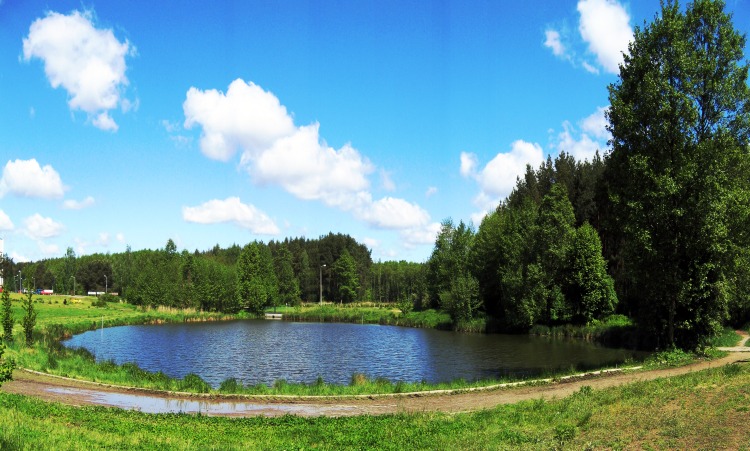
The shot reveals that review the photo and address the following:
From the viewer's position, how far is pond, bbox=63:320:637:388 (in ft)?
121

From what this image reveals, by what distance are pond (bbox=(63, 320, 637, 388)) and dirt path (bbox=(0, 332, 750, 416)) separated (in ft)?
25.4

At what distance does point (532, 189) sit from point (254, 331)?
48.2m

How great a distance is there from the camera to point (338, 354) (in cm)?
4941

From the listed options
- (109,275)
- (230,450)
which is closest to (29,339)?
(230,450)

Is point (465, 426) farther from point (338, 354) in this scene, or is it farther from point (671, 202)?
point (338, 354)

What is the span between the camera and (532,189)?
84812 millimetres

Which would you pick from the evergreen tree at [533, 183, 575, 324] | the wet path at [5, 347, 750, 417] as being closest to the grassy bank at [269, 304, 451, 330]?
the evergreen tree at [533, 183, 575, 324]

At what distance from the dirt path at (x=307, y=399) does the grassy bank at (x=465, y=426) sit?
8.23 feet

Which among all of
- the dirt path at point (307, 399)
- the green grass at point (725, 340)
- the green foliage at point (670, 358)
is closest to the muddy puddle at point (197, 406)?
the dirt path at point (307, 399)

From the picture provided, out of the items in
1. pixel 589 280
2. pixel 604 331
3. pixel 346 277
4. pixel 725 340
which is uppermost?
pixel 346 277

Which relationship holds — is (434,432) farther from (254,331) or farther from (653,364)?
(254,331)

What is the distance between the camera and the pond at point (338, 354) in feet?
121

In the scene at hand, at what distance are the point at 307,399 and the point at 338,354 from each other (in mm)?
26037

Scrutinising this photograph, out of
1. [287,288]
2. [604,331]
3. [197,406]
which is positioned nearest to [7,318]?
[197,406]
